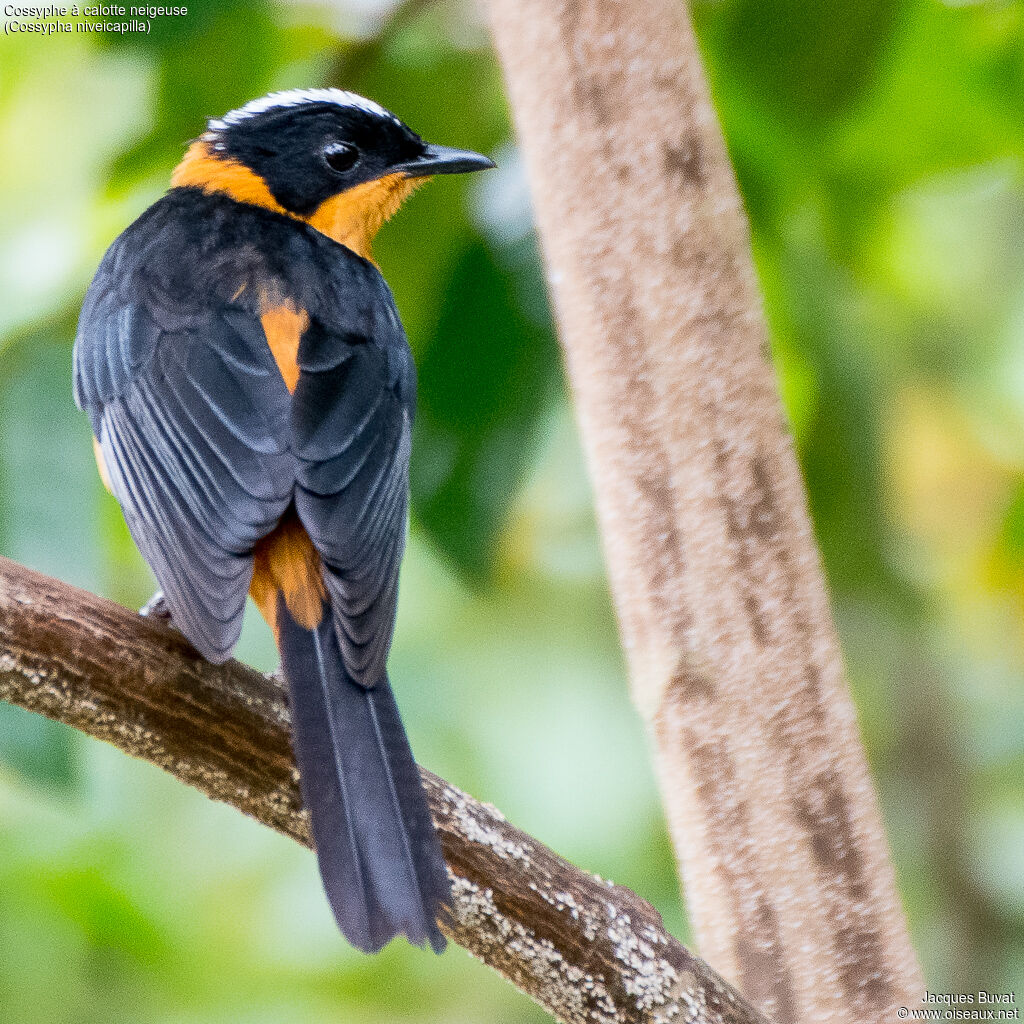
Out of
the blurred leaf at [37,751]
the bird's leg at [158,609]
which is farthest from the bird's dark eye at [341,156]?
the blurred leaf at [37,751]

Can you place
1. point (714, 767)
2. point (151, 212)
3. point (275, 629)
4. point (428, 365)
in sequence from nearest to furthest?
point (275, 629)
point (714, 767)
point (151, 212)
point (428, 365)

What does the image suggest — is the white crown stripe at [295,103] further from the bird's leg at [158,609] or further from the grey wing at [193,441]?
the bird's leg at [158,609]

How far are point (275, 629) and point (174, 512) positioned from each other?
22cm

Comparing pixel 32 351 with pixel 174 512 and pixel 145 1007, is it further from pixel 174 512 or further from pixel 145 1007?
pixel 145 1007

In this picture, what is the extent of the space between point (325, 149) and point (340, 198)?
10 centimetres

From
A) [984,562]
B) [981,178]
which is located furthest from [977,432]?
[981,178]

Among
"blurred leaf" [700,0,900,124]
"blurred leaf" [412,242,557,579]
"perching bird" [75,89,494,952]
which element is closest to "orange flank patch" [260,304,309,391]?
"perching bird" [75,89,494,952]

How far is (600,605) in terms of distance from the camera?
384cm

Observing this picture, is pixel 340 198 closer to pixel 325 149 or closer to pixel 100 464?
pixel 325 149

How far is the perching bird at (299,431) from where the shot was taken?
1.69 metres

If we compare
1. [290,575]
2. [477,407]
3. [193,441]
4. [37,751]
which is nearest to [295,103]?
[477,407]

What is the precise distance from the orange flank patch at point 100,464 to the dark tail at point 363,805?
0.56 meters

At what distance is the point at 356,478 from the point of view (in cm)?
200

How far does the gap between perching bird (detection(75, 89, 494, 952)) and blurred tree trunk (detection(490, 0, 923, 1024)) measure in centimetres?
38
